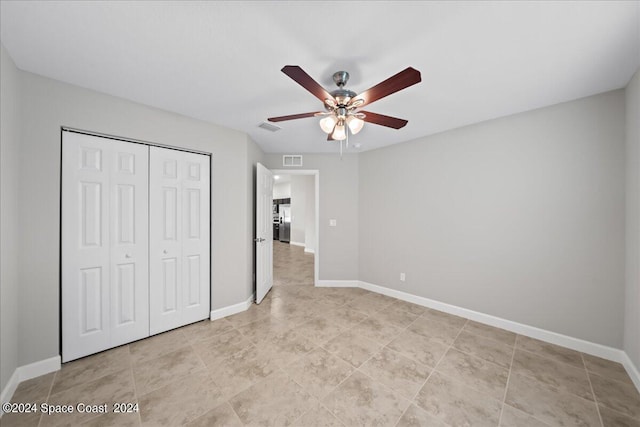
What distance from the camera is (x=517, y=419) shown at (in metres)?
1.51

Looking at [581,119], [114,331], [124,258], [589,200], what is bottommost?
[114,331]

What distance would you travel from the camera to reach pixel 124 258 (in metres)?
2.29

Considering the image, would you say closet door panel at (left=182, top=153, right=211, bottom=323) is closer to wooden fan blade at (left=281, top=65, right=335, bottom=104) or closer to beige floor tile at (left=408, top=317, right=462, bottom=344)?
wooden fan blade at (left=281, top=65, right=335, bottom=104)

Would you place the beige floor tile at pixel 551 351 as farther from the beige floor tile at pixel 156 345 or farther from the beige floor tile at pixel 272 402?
the beige floor tile at pixel 156 345

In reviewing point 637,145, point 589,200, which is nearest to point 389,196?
point 589,200

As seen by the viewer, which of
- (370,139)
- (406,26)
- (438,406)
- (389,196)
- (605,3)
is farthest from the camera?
(389,196)

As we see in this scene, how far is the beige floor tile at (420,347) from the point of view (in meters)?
2.14

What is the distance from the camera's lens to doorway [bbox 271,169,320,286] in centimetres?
433

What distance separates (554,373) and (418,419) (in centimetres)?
144

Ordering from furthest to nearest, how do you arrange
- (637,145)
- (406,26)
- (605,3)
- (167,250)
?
(167,250) → (637,145) → (406,26) → (605,3)

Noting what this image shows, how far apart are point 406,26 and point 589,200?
2.49 meters

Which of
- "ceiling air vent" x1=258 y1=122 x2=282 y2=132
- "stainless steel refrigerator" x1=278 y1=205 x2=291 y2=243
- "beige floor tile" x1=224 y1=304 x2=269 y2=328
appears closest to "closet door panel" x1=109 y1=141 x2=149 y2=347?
"beige floor tile" x1=224 y1=304 x2=269 y2=328

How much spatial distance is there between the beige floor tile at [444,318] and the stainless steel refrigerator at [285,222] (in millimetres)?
6914

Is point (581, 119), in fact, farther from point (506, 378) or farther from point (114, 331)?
point (114, 331)
